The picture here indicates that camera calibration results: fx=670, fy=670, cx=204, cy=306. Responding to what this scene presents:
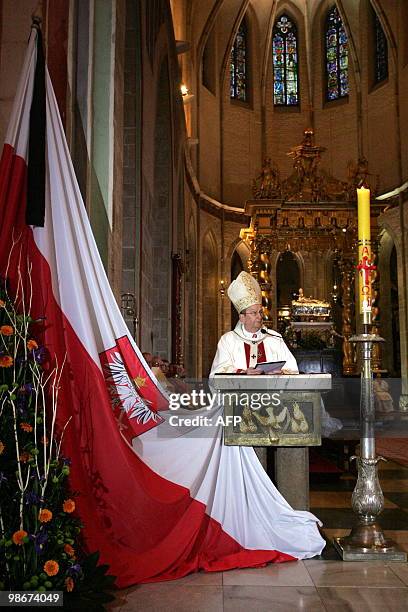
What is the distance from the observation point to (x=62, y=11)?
16.3 ft

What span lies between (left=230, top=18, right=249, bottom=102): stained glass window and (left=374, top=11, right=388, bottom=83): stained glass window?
Result: 443cm

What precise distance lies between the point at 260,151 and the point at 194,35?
4.85 metres

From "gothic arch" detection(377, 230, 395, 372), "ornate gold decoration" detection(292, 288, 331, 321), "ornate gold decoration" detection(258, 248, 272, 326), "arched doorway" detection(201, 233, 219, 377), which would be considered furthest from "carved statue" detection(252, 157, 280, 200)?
"gothic arch" detection(377, 230, 395, 372)

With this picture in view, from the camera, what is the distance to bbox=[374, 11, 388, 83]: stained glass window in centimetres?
2177

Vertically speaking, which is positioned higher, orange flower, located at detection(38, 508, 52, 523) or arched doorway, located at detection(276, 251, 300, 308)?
arched doorway, located at detection(276, 251, 300, 308)

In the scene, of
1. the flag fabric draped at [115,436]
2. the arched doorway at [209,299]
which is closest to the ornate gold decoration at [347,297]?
the arched doorway at [209,299]

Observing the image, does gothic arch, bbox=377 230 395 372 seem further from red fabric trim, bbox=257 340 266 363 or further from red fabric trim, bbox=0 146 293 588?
red fabric trim, bbox=0 146 293 588

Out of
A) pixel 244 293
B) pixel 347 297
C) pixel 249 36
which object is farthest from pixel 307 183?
pixel 244 293

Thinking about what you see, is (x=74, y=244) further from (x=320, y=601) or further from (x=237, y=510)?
(x=320, y=601)

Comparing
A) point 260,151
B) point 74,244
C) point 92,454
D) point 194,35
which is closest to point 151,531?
point 92,454

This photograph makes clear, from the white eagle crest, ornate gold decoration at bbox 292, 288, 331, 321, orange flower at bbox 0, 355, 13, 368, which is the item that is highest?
ornate gold decoration at bbox 292, 288, 331, 321

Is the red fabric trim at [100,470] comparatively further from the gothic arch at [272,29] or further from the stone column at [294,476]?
the gothic arch at [272,29]

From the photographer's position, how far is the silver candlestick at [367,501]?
381 cm

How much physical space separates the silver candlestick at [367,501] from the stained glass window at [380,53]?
19.8 meters
